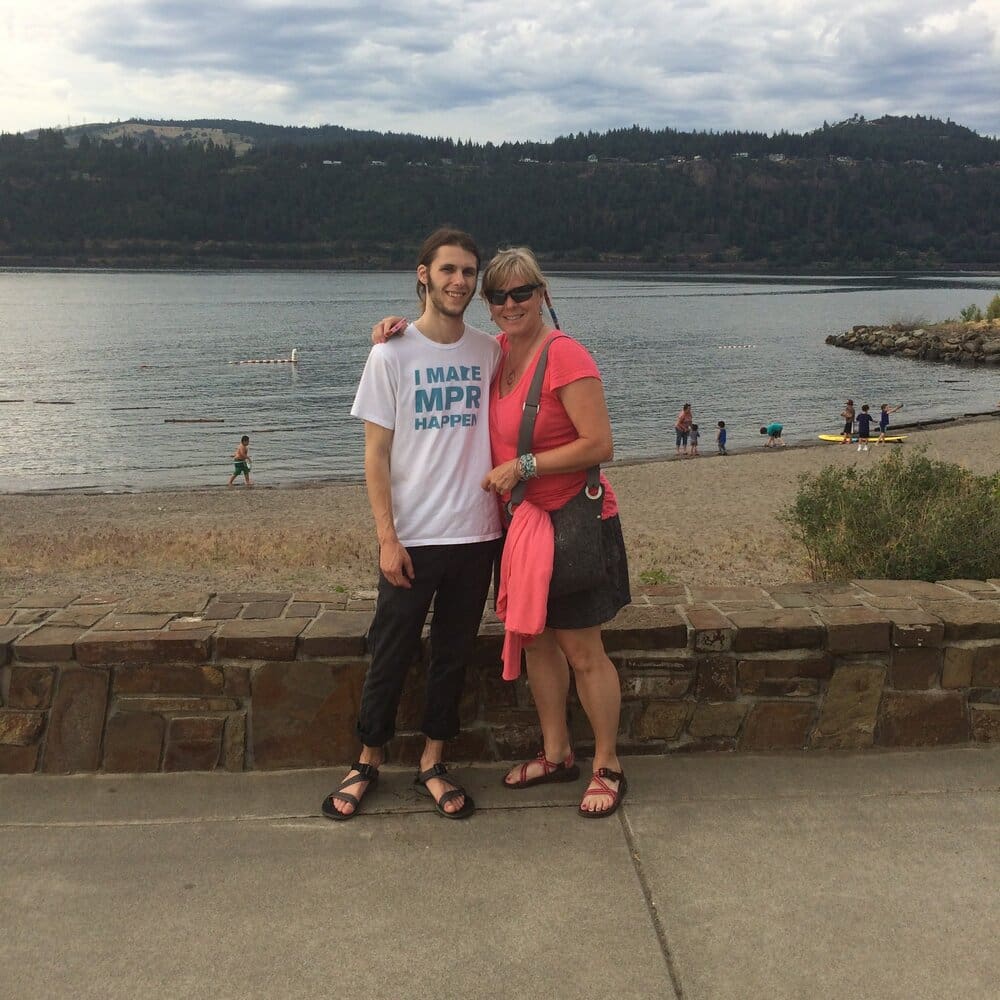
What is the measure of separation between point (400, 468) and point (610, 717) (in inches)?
42.7

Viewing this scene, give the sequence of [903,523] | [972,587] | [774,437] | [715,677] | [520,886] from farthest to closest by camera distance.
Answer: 1. [774,437]
2. [903,523]
3. [972,587]
4. [715,677]
5. [520,886]

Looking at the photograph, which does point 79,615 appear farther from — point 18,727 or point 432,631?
point 432,631

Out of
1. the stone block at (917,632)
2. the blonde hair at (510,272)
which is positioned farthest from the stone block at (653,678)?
the blonde hair at (510,272)

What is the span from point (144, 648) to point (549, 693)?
4.59 ft

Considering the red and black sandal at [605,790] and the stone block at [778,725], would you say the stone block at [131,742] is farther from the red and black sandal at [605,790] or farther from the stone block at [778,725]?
the stone block at [778,725]

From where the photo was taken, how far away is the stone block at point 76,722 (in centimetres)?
344

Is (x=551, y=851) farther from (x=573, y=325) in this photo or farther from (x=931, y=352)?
(x=573, y=325)

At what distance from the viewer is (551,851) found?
2971 mm

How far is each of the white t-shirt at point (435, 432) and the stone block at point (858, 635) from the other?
1337mm

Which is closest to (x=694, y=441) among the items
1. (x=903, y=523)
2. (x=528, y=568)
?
(x=903, y=523)

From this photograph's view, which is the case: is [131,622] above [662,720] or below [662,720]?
above

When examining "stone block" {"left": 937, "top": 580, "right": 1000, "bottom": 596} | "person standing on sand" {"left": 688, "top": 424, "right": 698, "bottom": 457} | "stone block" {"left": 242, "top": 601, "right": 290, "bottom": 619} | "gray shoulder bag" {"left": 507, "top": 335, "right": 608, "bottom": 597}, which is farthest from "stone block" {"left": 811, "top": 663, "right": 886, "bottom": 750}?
"person standing on sand" {"left": 688, "top": 424, "right": 698, "bottom": 457}

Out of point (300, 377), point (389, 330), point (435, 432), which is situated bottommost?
point (300, 377)

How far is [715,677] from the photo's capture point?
141 inches
